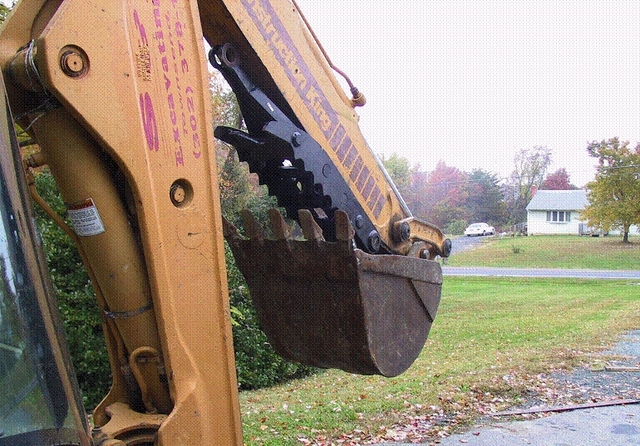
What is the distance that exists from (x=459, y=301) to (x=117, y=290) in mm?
16738

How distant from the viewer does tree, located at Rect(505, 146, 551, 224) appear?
201 ft

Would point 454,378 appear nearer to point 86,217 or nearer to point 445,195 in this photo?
point 86,217

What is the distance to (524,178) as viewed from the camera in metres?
62.8

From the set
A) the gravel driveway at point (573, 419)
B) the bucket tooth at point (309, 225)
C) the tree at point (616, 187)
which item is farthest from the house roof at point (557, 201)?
the bucket tooth at point (309, 225)

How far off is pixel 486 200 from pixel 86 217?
57.2 meters

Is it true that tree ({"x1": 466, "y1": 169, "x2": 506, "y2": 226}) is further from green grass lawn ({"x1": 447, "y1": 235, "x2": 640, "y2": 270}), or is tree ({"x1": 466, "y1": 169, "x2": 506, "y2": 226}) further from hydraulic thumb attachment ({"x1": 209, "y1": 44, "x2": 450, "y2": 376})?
hydraulic thumb attachment ({"x1": 209, "y1": 44, "x2": 450, "y2": 376})

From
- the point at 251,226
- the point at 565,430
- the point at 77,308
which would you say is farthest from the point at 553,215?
the point at 251,226

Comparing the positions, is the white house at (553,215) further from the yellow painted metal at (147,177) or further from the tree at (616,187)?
the yellow painted metal at (147,177)

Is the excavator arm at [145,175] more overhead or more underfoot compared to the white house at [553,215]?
more underfoot

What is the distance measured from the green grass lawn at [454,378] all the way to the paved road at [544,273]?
9.59 metres

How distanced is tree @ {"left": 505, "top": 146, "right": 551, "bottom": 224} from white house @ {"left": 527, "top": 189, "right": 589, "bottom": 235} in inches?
172

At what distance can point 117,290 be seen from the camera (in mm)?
2127

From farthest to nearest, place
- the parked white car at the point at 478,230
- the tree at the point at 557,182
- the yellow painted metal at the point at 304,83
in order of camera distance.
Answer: the tree at the point at 557,182 → the parked white car at the point at 478,230 → the yellow painted metal at the point at 304,83

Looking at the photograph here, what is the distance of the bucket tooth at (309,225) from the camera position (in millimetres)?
3072
